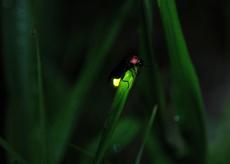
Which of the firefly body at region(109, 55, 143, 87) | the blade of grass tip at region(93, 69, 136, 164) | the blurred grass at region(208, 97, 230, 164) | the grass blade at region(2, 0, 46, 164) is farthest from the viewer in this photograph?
the blurred grass at region(208, 97, 230, 164)

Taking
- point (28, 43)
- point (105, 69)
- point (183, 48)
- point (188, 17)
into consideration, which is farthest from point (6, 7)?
point (188, 17)

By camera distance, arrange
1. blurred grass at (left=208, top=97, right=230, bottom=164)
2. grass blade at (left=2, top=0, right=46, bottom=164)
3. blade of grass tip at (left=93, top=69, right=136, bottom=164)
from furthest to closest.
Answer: blurred grass at (left=208, top=97, right=230, bottom=164), grass blade at (left=2, top=0, right=46, bottom=164), blade of grass tip at (left=93, top=69, right=136, bottom=164)

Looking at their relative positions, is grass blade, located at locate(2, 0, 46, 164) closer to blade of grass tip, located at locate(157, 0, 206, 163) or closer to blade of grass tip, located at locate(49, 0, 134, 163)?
blade of grass tip, located at locate(49, 0, 134, 163)

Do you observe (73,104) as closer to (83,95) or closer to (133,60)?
(83,95)

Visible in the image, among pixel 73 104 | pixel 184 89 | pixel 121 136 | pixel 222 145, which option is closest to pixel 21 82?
pixel 73 104

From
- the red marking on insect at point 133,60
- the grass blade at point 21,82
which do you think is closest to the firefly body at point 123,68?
the red marking on insect at point 133,60

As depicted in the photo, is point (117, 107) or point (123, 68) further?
point (123, 68)

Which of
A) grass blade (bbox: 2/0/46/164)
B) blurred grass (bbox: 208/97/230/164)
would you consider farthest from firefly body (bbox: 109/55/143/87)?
blurred grass (bbox: 208/97/230/164)

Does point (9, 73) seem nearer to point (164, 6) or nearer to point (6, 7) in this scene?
point (6, 7)
